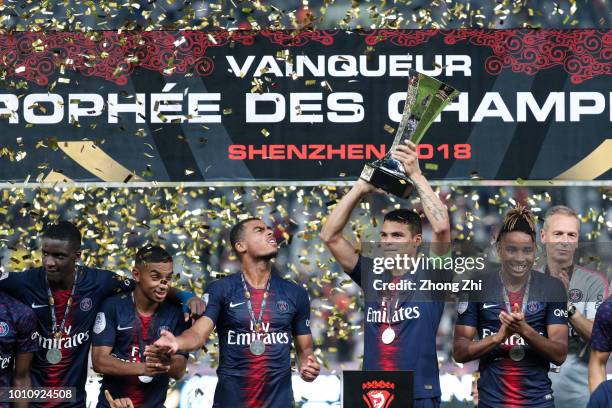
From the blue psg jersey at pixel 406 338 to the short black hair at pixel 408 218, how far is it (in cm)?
34

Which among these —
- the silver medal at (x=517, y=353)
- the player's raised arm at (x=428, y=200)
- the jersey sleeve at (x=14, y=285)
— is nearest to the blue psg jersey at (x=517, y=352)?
the silver medal at (x=517, y=353)

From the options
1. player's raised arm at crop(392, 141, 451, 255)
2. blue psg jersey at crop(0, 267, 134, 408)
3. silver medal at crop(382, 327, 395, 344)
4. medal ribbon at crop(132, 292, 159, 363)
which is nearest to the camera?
player's raised arm at crop(392, 141, 451, 255)

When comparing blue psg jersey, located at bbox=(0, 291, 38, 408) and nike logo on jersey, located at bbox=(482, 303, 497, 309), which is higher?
→ nike logo on jersey, located at bbox=(482, 303, 497, 309)

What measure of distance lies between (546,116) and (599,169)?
1.55 ft

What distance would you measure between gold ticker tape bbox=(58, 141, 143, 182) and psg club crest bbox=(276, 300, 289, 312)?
1300mm

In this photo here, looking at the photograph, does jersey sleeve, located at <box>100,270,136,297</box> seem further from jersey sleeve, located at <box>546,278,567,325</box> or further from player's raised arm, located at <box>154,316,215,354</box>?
jersey sleeve, located at <box>546,278,567,325</box>

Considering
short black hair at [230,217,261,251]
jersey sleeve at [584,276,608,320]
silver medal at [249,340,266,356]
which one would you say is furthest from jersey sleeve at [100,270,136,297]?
jersey sleeve at [584,276,608,320]

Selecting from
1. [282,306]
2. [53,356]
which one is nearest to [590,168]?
[282,306]

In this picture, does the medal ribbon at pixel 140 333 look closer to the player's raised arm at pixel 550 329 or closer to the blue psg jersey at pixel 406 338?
the blue psg jersey at pixel 406 338

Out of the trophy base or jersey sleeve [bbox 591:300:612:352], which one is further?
the trophy base

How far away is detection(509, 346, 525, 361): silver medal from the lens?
6.71m

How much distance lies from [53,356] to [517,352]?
2696mm

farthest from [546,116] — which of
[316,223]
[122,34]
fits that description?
[122,34]

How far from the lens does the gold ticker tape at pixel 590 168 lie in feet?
24.1
